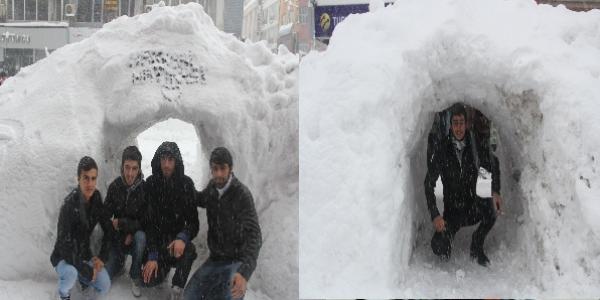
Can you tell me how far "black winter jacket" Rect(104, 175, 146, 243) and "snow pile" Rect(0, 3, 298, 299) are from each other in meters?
0.30

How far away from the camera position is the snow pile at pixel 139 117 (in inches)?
132

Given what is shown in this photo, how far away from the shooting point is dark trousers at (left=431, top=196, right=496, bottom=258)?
3604mm

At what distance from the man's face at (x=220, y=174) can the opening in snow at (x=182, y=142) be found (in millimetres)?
402

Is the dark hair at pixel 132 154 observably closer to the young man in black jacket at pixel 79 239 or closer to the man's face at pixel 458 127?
the young man in black jacket at pixel 79 239

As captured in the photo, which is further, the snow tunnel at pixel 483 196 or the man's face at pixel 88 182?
the snow tunnel at pixel 483 196

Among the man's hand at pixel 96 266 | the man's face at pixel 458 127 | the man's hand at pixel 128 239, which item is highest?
the man's face at pixel 458 127

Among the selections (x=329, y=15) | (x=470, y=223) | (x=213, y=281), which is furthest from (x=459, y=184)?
(x=329, y=15)

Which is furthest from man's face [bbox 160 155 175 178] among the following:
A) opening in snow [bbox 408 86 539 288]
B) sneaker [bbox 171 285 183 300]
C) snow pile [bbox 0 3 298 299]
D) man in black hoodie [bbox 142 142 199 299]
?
opening in snow [bbox 408 86 539 288]

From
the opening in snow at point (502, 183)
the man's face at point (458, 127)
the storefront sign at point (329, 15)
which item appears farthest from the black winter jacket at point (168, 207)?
the storefront sign at point (329, 15)

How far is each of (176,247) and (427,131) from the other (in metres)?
2.00

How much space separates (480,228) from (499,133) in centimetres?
78

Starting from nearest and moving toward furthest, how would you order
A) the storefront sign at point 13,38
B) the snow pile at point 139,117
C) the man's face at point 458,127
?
the storefront sign at point 13,38 < the snow pile at point 139,117 < the man's face at point 458,127

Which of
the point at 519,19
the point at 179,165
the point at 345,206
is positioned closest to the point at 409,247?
the point at 345,206

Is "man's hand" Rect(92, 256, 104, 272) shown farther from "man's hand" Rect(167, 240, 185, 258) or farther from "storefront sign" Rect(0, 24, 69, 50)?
"storefront sign" Rect(0, 24, 69, 50)
